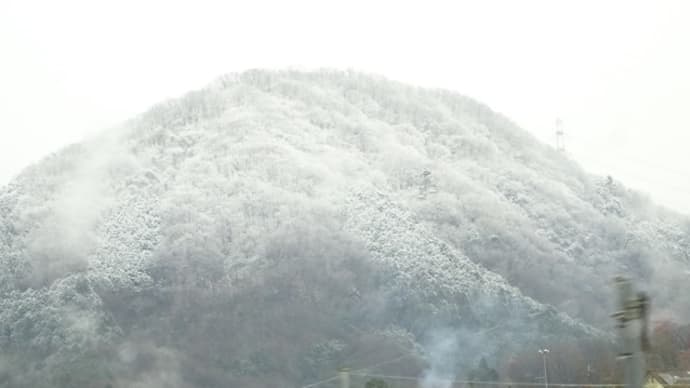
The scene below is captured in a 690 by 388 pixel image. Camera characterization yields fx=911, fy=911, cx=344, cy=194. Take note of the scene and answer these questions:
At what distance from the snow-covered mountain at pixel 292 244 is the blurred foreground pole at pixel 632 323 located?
3424 inches

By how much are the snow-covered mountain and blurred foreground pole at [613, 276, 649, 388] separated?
285 ft

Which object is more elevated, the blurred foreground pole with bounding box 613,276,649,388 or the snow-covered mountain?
the blurred foreground pole with bounding box 613,276,649,388

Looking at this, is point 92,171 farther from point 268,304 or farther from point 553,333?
point 553,333

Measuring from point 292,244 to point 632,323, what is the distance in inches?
4372

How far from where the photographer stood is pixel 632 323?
927 cm

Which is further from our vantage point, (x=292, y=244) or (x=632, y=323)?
(x=292, y=244)

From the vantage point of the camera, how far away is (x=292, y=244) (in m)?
120

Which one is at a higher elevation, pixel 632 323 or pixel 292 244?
pixel 632 323

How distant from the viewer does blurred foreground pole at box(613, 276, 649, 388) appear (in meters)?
9.27

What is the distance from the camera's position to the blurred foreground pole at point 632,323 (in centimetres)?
927

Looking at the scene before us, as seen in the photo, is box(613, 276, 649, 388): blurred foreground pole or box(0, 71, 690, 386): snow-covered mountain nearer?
box(613, 276, 649, 388): blurred foreground pole

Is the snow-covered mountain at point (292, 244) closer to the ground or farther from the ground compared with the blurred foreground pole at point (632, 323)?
closer to the ground

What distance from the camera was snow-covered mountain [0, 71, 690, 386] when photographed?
104 meters

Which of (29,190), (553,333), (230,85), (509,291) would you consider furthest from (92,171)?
(553,333)
